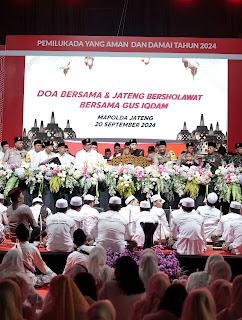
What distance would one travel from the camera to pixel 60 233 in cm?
771

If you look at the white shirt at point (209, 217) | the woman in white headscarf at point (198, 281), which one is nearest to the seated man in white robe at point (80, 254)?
the woman in white headscarf at point (198, 281)

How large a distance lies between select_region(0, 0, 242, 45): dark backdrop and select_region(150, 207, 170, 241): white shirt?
21.3 ft

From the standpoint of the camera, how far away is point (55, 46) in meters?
13.6

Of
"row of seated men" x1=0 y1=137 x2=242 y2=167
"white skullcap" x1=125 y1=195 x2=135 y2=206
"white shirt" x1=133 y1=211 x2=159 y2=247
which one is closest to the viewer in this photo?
"white shirt" x1=133 y1=211 x2=159 y2=247

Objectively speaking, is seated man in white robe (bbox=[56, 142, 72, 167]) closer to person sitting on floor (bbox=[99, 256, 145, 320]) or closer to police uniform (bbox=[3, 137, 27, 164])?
police uniform (bbox=[3, 137, 27, 164])

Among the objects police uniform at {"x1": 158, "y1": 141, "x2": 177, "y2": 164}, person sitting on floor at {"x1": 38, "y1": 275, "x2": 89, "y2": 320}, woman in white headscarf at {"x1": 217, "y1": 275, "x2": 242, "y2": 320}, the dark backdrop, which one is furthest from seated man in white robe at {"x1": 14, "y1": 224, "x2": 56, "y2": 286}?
the dark backdrop

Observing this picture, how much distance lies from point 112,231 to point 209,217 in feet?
6.62

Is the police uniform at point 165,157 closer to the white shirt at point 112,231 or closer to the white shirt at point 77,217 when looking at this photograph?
the white shirt at point 77,217

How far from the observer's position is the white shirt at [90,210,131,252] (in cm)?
757

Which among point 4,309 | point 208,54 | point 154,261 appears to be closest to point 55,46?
point 208,54

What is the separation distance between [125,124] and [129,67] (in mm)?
1508

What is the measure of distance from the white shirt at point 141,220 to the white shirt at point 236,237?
3.91ft

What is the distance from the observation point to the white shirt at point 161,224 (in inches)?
334

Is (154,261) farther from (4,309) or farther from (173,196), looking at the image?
(173,196)
